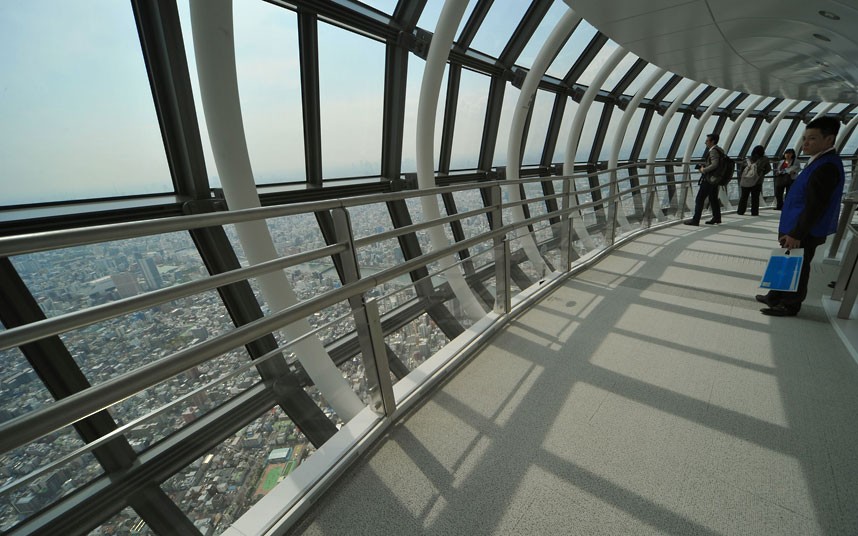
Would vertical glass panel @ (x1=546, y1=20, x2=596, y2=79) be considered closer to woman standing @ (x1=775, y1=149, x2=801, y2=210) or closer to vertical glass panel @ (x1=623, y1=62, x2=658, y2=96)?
vertical glass panel @ (x1=623, y1=62, x2=658, y2=96)

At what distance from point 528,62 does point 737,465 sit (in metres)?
8.60

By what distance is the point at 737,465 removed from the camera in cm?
157

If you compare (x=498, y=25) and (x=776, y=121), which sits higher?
(x=498, y=25)

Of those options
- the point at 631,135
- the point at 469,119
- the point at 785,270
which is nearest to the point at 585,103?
the point at 469,119

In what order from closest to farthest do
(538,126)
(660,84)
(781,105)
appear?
(538,126) → (660,84) → (781,105)

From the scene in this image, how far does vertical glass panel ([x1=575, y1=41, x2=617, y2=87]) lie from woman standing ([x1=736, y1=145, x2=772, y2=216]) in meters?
3.66

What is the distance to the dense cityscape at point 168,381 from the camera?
108cm

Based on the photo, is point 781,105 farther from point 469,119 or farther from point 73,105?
point 73,105

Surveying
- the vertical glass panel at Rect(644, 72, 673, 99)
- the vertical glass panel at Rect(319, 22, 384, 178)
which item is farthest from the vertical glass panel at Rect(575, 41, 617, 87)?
the vertical glass panel at Rect(319, 22, 384, 178)

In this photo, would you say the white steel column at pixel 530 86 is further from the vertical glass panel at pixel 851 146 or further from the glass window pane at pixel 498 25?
the vertical glass panel at pixel 851 146

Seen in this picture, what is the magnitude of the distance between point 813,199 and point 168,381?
3945 mm

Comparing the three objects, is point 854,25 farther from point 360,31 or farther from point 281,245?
point 281,245

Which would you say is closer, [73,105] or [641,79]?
[73,105]

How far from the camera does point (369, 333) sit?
5.77 ft
